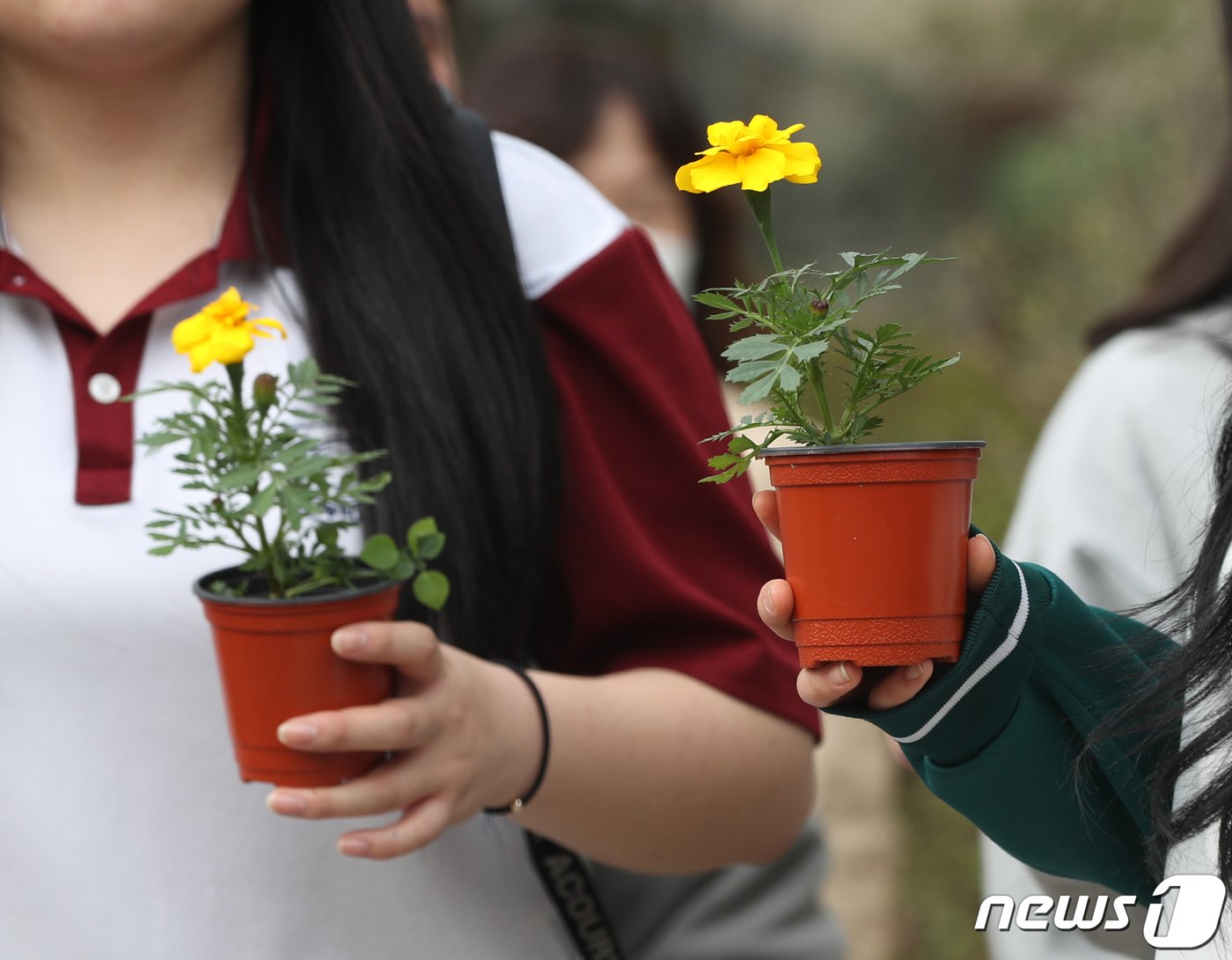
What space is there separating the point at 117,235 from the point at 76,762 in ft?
1.75

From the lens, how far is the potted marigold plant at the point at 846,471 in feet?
3.33

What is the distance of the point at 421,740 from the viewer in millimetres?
1311

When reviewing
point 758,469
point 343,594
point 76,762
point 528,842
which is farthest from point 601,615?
point 758,469

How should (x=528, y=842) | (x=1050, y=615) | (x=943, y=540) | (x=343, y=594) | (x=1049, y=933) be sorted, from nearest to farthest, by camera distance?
1. (x=943, y=540)
2. (x=1050, y=615)
3. (x=343, y=594)
4. (x=528, y=842)
5. (x=1049, y=933)

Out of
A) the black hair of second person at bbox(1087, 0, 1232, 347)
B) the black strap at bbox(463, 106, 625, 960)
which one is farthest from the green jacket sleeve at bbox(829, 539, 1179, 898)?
the black hair of second person at bbox(1087, 0, 1232, 347)

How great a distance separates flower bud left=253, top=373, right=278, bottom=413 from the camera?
125cm

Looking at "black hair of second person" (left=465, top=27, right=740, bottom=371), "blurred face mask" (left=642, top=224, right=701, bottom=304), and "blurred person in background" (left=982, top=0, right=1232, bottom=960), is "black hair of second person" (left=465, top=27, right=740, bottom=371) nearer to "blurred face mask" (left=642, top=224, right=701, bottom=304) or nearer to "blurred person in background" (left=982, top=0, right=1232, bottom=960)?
"blurred face mask" (left=642, top=224, right=701, bottom=304)

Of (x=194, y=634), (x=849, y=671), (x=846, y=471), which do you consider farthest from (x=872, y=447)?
(x=194, y=634)

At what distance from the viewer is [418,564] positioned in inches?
52.3

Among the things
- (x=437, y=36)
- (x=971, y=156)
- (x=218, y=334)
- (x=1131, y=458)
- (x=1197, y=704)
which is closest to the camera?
(x=1197, y=704)

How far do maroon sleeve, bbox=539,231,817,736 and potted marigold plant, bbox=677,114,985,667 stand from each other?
0.54 meters

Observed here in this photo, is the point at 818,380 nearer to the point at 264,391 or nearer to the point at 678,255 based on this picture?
the point at 264,391

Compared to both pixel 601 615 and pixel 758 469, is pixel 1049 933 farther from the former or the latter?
pixel 758 469

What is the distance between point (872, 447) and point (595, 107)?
2362 millimetres
